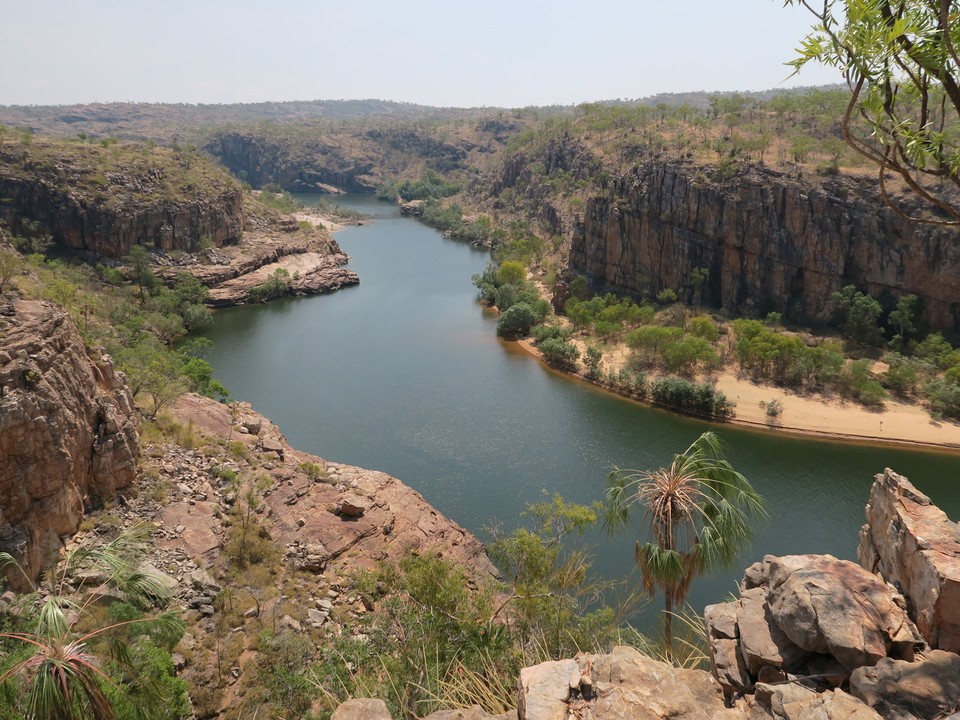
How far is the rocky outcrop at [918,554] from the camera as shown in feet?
24.9

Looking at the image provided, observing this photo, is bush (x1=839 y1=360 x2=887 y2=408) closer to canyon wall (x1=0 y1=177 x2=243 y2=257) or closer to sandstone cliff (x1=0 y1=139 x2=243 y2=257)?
sandstone cliff (x1=0 y1=139 x2=243 y2=257)

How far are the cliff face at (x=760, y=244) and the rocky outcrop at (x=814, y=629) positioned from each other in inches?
2029

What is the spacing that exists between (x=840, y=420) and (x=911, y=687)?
3927 cm

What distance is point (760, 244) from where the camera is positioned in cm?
5781

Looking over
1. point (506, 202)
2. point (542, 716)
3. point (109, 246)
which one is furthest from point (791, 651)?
point (506, 202)

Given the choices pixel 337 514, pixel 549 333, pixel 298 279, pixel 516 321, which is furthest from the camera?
pixel 298 279

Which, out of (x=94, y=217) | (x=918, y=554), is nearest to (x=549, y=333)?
(x=918, y=554)

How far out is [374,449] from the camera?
3675 cm

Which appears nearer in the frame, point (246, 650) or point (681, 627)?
point (246, 650)

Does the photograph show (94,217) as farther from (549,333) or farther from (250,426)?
(250,426)

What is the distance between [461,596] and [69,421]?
12.3 meters

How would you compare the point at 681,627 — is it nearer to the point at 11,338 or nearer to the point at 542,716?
the point at 542,716

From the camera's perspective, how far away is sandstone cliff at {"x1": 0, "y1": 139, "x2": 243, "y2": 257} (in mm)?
65812

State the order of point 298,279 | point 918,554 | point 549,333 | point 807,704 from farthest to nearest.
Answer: point 298,279, point 549,333, point 918,554, point 807,704
